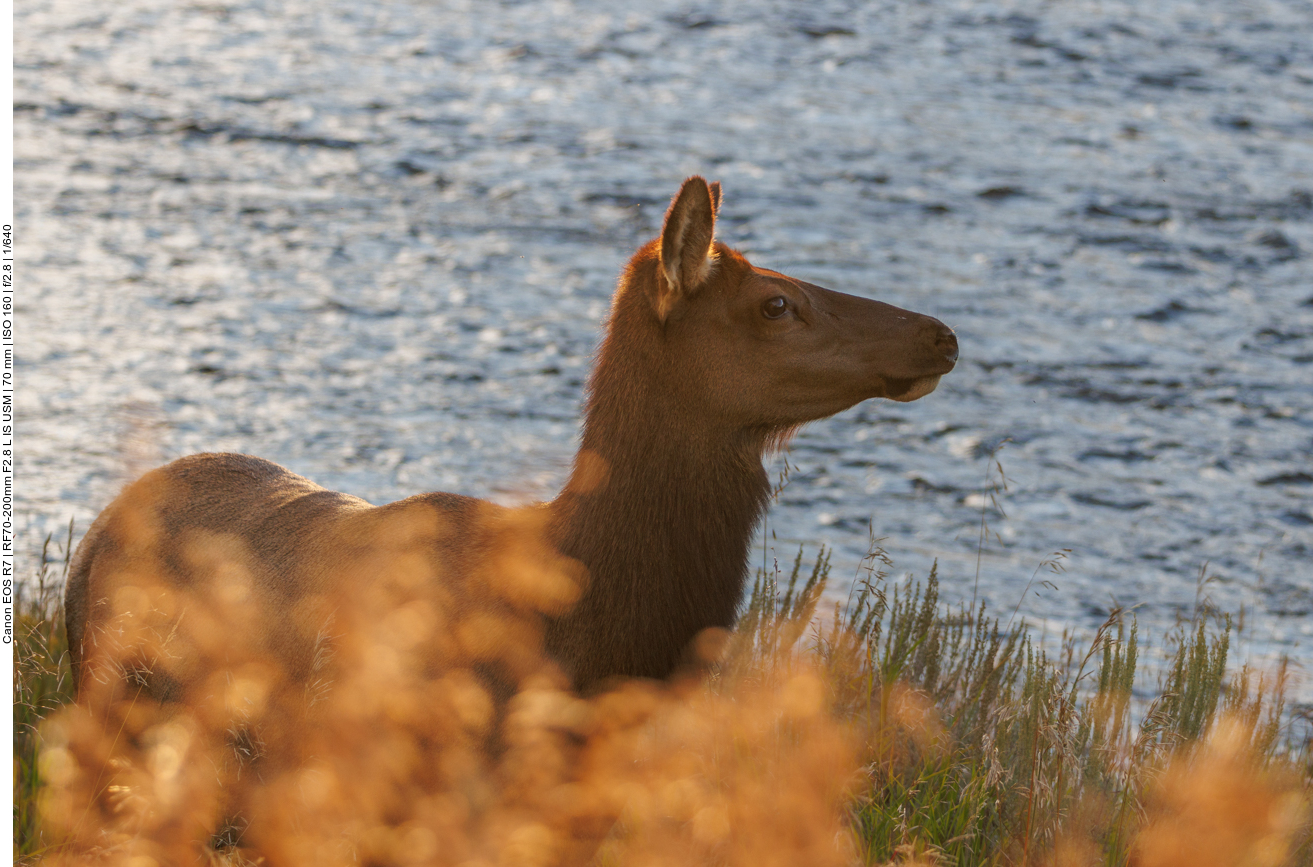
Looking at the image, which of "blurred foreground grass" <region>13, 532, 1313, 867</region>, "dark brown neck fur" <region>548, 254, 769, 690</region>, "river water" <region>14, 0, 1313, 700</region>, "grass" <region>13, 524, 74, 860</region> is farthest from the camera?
"river water" <region>14, 0, 1313, 700</region>

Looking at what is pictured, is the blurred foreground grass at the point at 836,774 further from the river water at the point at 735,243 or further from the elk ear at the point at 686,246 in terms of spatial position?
the river water at the point at 735,243

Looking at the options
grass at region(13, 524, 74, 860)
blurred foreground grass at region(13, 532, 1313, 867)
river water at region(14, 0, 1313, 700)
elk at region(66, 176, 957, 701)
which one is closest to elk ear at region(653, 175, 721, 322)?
elk at region(66, 176, 957, 701)

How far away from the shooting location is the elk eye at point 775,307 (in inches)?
187

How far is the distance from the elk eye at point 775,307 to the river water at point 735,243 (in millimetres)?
3079

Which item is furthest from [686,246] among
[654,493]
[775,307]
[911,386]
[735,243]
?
[735,243]

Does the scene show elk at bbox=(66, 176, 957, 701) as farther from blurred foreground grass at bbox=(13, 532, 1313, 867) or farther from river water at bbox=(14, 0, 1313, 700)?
river water at bbox=(14, 0, 1313, 700)

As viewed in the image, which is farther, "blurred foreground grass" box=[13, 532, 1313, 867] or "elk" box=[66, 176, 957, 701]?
"elk" box=[66, 176, 957, 701]

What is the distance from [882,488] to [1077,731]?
4.67 m

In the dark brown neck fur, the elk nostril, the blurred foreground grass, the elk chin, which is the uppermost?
the elk nostril

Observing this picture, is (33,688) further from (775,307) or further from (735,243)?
(735,243)

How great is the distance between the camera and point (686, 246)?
463 cm

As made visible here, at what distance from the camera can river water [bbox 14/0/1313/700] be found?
9234 millimetres

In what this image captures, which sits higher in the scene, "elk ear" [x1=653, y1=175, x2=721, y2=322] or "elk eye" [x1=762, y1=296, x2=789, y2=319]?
"elk ear" [x1=653, y1=175, x2=721, y2=322]

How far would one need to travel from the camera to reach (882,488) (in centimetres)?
966
